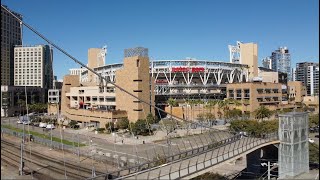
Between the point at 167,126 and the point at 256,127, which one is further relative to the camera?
the point at 167,126

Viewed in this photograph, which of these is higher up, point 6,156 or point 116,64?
point 116,64

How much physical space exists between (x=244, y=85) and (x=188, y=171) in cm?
7524

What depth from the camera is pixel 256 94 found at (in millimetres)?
101562

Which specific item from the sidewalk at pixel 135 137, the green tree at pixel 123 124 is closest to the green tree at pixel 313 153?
the sidewalk at pixel 135 137

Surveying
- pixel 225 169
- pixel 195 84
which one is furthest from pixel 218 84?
pixel 225 169

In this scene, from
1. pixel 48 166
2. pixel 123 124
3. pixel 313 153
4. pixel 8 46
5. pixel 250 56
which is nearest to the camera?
pixel 313 153

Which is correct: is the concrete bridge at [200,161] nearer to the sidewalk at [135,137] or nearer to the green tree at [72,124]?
the sidewalk at [135,137]

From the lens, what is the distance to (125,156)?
55938 millimetres

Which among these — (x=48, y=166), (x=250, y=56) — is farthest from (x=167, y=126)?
(x=250, y=56)

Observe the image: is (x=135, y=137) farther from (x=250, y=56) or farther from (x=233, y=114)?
(x=250, y=56)

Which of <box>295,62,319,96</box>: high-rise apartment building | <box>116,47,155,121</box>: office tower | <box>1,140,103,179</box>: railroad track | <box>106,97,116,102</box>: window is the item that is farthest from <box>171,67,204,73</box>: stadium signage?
<box>1,140,103,179</box>: railroad track

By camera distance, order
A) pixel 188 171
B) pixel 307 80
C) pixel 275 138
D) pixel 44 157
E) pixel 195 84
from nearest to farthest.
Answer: pixel 188 171, pixel 275 138, pixel 44 157, pixel 195 84, pixel 307 80

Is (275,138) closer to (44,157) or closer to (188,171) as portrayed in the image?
(188,171)

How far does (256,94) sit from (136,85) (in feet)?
117
